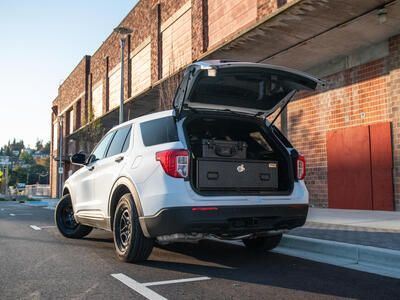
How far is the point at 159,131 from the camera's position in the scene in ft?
18.2

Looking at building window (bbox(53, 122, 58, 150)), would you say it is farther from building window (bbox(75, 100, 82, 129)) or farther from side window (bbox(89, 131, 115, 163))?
side window (bbox(89, 131, 115, 163))

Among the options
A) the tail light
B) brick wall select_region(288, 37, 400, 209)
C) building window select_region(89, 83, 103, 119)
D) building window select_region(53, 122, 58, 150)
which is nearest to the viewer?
the tail light

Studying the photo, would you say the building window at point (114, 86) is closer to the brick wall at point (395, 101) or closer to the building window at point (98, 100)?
the building window at point (98, 100)

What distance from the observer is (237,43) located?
43.9ft

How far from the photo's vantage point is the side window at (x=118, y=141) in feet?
20.9

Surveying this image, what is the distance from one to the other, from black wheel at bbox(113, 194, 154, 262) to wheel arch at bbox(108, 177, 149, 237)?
13cm

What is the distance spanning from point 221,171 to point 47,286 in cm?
227

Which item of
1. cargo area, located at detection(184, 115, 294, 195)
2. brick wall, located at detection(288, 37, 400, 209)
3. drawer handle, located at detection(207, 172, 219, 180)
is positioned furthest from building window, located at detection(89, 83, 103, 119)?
drawer handle, located at detection(207, 172, 219, 180)

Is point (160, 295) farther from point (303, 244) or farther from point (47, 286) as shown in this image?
point (303, 244)

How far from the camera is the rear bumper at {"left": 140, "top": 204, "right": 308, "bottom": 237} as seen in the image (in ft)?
16.2

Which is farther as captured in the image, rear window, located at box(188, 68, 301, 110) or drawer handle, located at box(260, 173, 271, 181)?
drawer handle, located at box(260, 173, 271, 181)

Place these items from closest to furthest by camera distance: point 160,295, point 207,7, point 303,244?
point 160,295, point 303,244, point 207,7

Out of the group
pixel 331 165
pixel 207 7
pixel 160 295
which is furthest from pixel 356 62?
pixel 160 295

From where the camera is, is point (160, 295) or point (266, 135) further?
point (266, 135)
